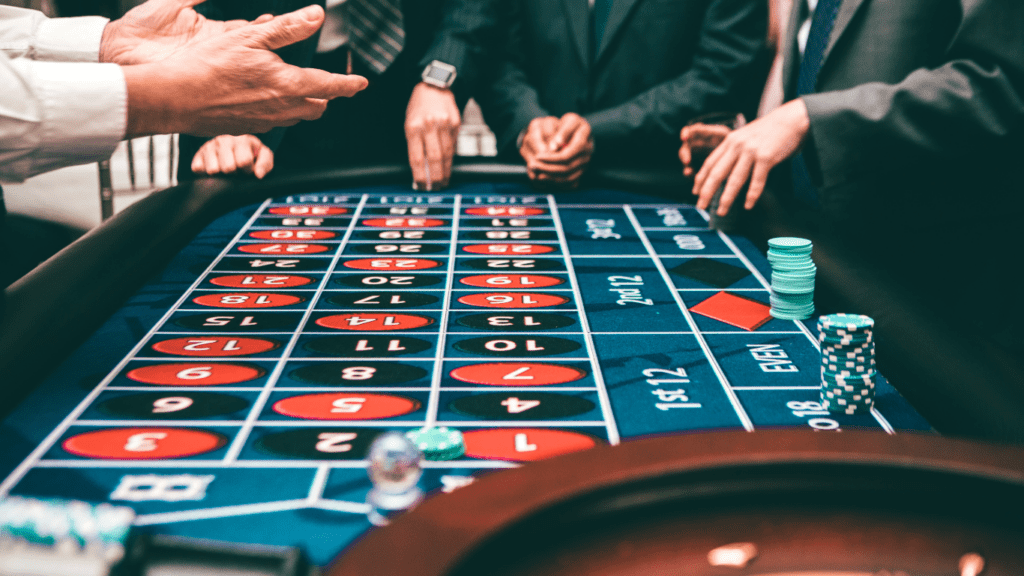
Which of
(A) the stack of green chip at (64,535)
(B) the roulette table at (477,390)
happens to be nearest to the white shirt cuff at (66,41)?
(B) the roulette table at (477,390)

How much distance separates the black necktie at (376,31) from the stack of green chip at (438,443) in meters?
2.22

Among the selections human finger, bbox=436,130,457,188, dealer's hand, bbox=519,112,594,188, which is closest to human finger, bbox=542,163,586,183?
dealer's hand, bbox=519,112,594,188

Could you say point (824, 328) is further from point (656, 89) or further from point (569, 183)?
point (656, 89)

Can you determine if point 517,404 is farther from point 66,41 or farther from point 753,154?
point 66,41

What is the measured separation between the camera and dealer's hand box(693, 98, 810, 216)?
6.47ft

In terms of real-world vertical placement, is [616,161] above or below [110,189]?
above

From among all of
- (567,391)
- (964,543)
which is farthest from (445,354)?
(964,543)

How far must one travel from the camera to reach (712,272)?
68.2 inches

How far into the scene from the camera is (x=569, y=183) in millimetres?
2549

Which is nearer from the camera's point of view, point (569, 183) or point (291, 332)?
point (291, 332)

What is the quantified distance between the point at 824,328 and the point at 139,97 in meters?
1.13

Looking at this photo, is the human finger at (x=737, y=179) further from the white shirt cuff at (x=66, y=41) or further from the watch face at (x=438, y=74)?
the white shirt cuff at (x=66, y=41)

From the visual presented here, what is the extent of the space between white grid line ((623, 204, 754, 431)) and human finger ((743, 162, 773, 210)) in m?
0.28

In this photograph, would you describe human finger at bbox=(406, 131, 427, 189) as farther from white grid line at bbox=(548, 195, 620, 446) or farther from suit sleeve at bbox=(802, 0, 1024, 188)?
suit sleeve at bbox=(802, 0, 1024, 188)
